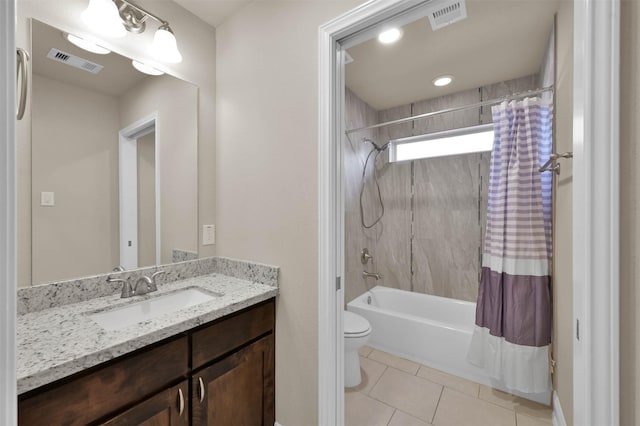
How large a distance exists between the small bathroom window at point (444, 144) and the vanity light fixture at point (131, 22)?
2.22m

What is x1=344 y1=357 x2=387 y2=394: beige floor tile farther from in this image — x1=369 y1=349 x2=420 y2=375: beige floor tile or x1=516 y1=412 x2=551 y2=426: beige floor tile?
x1=516 y1=412 x2=551 y2=426: beige floor tile

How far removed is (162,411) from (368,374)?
1.58m

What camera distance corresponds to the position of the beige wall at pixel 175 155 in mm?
1582

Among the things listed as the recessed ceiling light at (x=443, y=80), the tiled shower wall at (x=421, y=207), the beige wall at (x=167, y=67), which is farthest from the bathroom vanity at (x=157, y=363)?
the recessed ceiling light at (x=443, y=80)

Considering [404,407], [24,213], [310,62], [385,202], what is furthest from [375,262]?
[24,213]

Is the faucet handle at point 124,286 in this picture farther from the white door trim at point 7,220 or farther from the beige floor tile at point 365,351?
the beige floor tile at point 365,351

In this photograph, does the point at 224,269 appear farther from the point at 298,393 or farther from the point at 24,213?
the point at 24,213

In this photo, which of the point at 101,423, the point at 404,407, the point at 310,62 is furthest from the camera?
the point at 404,407

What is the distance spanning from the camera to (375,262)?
10.5 feet

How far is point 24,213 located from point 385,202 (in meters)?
2.91

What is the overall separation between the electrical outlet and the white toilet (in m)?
1.13

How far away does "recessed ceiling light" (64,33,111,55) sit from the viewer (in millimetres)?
1240

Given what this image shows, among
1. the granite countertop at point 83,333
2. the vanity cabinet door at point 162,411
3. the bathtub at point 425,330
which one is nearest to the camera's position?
the granite countertop at point 83,333

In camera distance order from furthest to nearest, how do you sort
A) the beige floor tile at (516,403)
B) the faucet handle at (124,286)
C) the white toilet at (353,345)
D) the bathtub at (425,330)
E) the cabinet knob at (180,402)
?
1. the bathtub at (425,330)
2. the white toilet at (353,345)
3. the beige floor tile at (516,403)
4. the faucet handle at (124,286)
5. the cabinet knob at (180,402)
